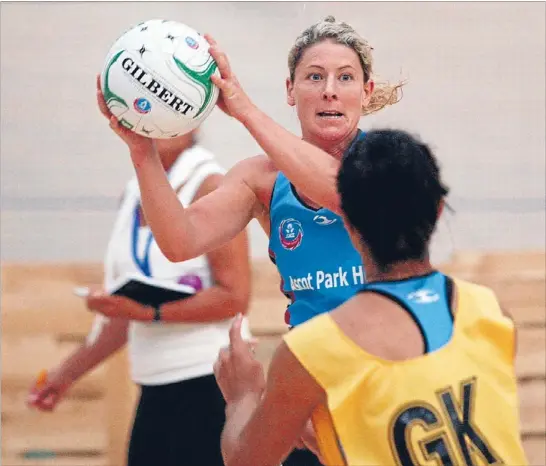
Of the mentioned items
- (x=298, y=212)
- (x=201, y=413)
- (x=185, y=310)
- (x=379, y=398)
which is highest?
(x=379, y=398)

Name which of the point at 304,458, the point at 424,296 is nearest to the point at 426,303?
the point at 424,296

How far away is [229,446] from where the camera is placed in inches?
78.0

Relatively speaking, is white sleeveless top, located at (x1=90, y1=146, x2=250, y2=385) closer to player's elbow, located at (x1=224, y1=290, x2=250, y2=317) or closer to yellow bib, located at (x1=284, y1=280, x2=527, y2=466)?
player's elbow, located at (x1=224, y1=290, x2=250, y2=317)

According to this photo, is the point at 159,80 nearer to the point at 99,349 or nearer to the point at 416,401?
the point at 416,401

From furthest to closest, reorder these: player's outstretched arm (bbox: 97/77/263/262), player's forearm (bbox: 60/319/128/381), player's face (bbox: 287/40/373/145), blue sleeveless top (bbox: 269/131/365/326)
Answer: player's forearm (bbox: 60/319/128/381)
player's face (bbox: 287/40/373/145)
blue sleeveless top (bbox: 269/131/365/326)
player's outstretched arm (bbox: 97/77/263/262)

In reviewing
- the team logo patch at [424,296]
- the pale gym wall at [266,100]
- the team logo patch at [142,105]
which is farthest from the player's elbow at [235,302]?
the pale gym wall at [266,100]

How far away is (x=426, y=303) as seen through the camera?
1.82 m

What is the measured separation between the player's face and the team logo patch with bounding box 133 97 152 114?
54cm

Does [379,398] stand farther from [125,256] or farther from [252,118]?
[125,256]

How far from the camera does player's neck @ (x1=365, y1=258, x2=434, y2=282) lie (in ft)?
6.05

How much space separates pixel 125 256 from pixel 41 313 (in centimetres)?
143

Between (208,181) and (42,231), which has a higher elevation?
(208,181)

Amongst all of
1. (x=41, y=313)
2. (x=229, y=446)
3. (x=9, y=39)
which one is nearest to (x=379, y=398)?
(x=229, y=446)

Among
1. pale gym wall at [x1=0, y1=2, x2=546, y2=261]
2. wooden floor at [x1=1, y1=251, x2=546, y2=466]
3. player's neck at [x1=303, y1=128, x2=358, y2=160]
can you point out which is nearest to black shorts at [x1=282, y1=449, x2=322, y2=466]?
player's neck at [x1=303, y1=128, x2=358, y2=160]
